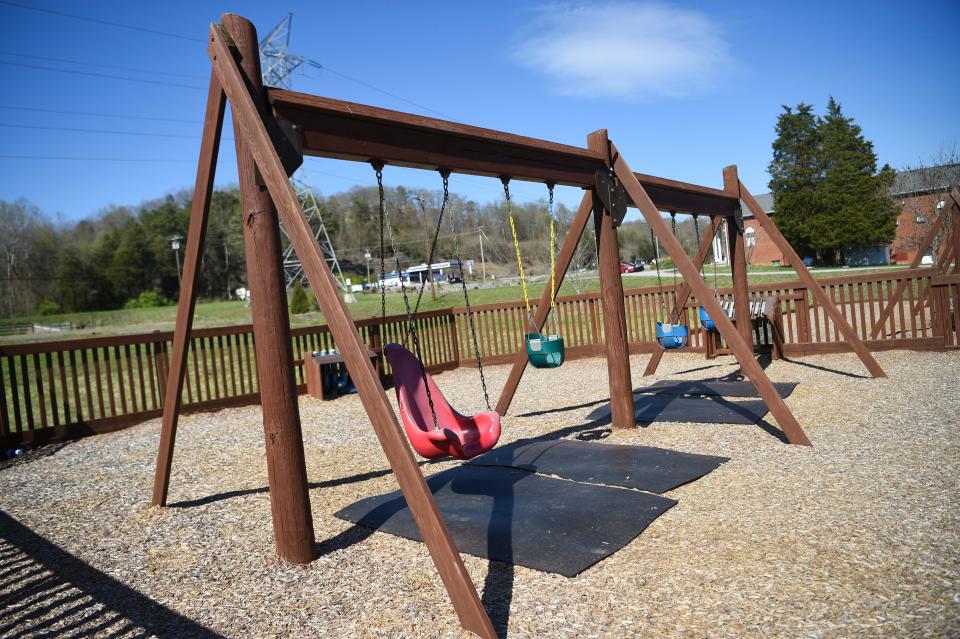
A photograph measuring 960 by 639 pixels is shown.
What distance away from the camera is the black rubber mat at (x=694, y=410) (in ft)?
21.1

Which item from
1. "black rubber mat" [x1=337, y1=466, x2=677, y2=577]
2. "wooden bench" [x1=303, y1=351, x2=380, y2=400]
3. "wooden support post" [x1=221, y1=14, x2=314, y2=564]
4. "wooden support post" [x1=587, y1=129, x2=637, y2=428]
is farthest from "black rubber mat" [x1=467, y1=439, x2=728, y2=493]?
"wooden bench" [x1=303, y1=351, x2=380, y2=400]

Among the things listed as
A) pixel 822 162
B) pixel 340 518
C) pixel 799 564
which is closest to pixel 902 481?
pixel 799 564

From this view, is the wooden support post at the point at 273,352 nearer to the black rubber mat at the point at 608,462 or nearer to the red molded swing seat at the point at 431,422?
the red molded swing seat at the point at 431,422

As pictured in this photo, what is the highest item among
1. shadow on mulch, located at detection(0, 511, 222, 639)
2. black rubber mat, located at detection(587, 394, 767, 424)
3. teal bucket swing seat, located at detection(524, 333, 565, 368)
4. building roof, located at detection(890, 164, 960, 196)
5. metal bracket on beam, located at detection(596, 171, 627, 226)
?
building roof, located at detection(890, 164, 960, 196)

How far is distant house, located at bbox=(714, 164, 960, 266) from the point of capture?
67.3ft

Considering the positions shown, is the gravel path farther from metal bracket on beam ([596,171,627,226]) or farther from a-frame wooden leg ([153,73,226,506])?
metal bracket on beam ([596,171,627,226])

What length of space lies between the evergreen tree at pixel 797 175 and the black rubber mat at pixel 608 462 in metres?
39.4

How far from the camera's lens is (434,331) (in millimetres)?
12180

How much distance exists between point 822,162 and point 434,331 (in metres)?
38.2

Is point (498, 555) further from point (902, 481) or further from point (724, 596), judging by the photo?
point (902, 481)

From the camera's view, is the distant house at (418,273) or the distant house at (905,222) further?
the distant house at (418,273)

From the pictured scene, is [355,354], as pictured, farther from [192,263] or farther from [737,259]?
[737,259]

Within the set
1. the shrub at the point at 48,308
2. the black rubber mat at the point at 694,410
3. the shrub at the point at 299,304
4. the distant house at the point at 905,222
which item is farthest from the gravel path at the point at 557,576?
the shrub at the point at 48,308

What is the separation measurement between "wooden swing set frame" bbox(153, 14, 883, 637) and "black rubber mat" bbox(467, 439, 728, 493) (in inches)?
41.1
